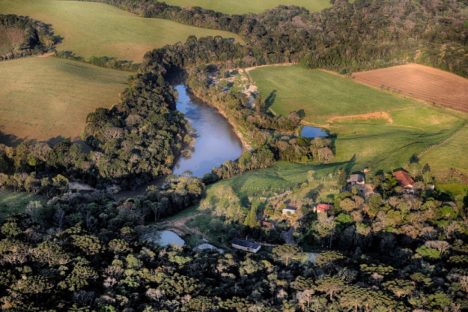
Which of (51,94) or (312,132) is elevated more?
(51,94)

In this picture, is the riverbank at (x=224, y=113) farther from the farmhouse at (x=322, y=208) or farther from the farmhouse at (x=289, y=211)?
the farmhouse at (x=322, y=208)

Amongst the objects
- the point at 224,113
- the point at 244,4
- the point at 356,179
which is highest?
the point at 244,4

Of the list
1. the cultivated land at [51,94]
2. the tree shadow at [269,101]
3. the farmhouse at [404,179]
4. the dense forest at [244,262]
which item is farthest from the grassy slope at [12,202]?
the tree shadow at [269,101]

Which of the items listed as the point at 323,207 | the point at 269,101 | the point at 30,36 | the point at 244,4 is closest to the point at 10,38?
the point at 30,36

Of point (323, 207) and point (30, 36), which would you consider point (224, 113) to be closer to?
point (323, 207)

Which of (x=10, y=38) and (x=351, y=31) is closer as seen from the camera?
(x=10, y=38)

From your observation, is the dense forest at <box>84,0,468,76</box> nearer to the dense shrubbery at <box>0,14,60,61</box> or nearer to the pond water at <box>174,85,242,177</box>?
the pond water at <box>174,85,242,177</box>

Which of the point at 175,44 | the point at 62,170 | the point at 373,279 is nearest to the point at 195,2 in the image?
the point at 175,44

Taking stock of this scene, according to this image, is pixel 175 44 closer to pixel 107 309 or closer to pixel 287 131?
pixel 287 131
